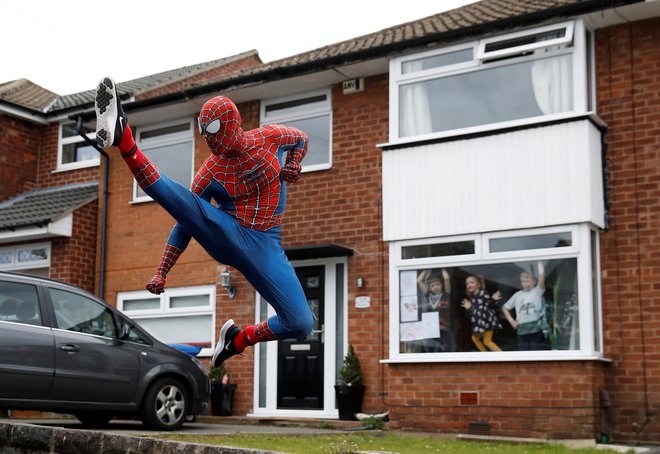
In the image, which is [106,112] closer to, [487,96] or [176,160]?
[487,96]

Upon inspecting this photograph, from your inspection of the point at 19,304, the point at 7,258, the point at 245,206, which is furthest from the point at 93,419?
the point at 245,206

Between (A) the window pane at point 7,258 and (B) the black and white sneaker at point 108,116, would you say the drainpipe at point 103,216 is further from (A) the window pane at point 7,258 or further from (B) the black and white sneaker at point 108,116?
(B) the black and white sneaker at point 108,116

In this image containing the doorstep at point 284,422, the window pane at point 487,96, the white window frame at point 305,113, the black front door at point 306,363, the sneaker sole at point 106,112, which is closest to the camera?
the sneaker sole at point 106,112

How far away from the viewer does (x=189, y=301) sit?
51.1 ft

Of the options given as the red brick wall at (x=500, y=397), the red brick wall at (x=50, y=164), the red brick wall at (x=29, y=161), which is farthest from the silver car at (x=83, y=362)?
the red brick wall at (x=50, y=164)

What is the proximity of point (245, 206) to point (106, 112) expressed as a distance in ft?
3.05

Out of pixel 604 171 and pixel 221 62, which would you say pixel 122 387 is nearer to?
pixel 604 171

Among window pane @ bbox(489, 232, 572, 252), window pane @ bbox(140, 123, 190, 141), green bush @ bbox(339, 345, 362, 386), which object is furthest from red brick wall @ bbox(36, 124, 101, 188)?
window pane @ bbox(489, 232, 572, 252)

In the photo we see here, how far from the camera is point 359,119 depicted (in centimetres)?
1409

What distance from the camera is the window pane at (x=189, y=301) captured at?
15383 millimetres

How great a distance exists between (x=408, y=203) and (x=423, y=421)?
286cm

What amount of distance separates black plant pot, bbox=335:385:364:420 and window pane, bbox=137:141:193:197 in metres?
4.81

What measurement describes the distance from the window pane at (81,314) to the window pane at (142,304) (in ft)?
16.3

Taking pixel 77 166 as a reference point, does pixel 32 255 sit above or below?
below
